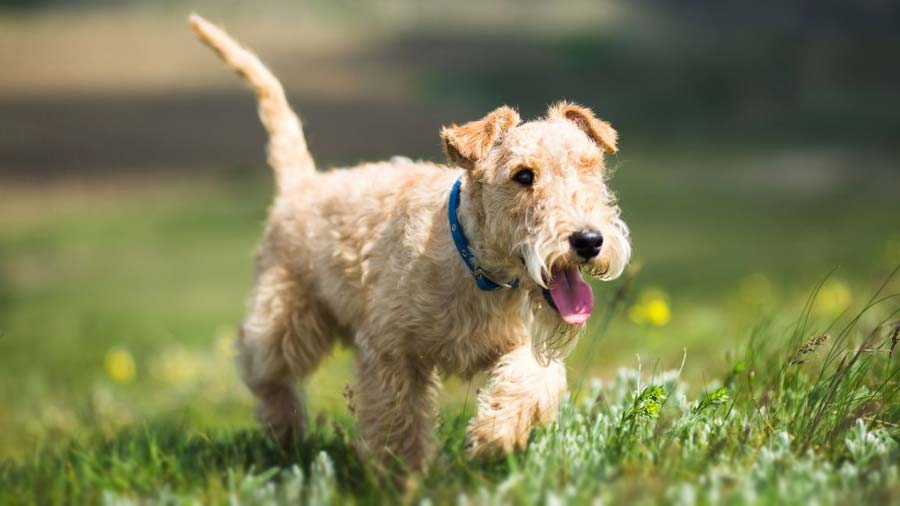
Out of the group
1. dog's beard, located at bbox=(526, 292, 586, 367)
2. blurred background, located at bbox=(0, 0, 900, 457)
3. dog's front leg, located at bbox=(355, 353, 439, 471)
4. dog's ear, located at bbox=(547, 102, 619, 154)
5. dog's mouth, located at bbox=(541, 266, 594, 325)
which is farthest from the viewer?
blurred background, located at bbox=(0, 0, 900, 457)

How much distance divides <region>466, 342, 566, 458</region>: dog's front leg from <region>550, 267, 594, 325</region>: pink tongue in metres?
0.33

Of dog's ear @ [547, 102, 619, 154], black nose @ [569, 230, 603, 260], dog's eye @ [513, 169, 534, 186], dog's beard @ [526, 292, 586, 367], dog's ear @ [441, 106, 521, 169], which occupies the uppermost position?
dog's ear @ [547, 102, 619, 154]

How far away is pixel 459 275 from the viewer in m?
4.29

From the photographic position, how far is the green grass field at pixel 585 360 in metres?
3.41

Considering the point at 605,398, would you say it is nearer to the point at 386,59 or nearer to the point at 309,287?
the point at 309,287

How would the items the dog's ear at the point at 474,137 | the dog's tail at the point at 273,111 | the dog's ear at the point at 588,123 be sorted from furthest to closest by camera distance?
the dog's tail at the point at 273,111 → the dog's ear at the point at 588,123 → the dog's ear at the point at 474,137

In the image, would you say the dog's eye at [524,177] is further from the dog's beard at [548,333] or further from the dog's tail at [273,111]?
the dog's tail at [273,111]

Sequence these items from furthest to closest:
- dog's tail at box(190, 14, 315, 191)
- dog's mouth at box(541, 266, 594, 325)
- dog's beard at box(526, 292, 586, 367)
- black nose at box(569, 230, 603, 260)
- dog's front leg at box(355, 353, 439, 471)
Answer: dog's tail at box(190, 14, 315, 191)
dog's front leg at box(355, 353, 439, 471)
dog's beard at box(526, 292, 586, 367)
dog's mouth at box(541, 266, 594, 325)
black nose at box(569, 230, 603, 260)

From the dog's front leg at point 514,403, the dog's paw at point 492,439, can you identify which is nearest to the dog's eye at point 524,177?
the dog's front leg at point 514,403

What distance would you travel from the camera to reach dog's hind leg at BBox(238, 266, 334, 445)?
213 inches

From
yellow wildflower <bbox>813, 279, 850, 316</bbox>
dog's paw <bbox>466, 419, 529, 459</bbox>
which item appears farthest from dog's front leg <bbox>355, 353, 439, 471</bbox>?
yellow wildflower <bbox>813, 279, 850, 316</bbox>

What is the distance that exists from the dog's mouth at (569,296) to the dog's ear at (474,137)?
0.64 meters

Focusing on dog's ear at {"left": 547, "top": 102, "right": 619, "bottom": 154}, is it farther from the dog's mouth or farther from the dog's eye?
the dog's mouth

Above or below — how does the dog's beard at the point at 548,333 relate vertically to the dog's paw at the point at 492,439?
above
